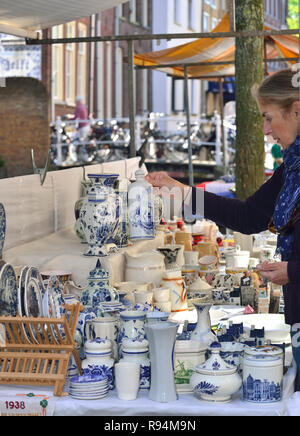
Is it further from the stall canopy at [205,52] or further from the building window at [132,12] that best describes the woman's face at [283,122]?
the building window at [132,12]

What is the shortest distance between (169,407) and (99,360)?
261 millimetres

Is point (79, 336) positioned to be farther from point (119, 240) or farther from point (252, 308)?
point (119, 240)

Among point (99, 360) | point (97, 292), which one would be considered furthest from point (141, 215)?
point (99, 360)

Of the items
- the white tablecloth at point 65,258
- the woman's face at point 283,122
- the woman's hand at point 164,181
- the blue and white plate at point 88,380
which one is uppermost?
the woman's face at point 283,122

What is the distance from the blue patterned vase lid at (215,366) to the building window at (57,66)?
18.9 meters

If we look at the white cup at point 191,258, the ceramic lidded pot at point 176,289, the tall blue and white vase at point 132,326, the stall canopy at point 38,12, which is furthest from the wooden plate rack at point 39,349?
the stall canopy at point 38,12

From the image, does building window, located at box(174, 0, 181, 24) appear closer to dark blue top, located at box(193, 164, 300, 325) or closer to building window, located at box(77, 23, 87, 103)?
building window, located at box(77, 23, 87, 103)

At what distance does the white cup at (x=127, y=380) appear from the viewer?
243cm

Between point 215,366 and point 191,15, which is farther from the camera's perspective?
point 191,15

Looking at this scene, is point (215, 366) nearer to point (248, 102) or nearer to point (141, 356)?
point (141, 356)

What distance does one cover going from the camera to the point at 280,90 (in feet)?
8.94

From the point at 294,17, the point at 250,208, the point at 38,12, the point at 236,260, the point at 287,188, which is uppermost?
the point at 294,17

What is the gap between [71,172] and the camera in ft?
16.5
